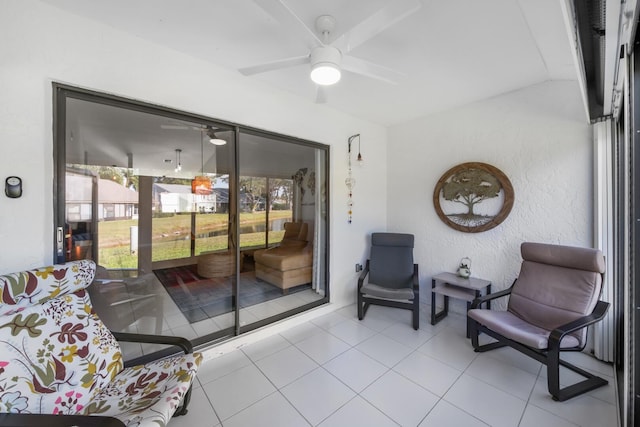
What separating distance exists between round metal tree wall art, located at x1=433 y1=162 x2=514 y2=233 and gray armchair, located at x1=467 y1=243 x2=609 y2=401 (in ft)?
1.74

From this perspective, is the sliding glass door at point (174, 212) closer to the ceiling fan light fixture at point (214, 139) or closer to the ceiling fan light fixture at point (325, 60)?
the ceiling fan light fixture at point (214, 139)

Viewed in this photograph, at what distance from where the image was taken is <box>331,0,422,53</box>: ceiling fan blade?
112cm

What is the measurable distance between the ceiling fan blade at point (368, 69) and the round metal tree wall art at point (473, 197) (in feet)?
6.00

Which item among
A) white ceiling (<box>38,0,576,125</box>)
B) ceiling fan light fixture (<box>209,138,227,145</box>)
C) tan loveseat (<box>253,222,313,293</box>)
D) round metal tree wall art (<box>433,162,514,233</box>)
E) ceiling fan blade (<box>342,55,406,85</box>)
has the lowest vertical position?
tan loveseat (<box>253,222,313,293</box>)

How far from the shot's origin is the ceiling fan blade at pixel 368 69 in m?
1.58

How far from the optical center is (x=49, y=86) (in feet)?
5.12

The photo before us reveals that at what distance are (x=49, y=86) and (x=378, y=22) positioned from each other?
208 cm

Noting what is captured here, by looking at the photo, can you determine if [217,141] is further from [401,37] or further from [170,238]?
[401,37]

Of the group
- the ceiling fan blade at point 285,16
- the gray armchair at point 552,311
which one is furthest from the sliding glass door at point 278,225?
the gray armchair at point 552,311

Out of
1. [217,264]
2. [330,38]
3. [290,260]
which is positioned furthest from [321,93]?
[290,260]

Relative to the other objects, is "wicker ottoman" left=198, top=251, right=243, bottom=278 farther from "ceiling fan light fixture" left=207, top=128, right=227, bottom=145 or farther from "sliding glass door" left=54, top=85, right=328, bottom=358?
"ceiling fan light fixture" left=207, top=128, right=227, bottom=145

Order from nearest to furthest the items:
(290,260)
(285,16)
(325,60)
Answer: (285,16) < (325,60) < (290,260)

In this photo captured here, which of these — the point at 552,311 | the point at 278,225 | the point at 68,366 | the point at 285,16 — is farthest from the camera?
the point at 278,225

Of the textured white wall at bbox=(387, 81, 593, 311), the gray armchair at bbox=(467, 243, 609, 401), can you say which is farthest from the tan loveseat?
the gray armchair at bbox=(467, 243, 609, 401)
